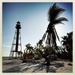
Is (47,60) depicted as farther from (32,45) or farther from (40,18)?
(40,18)

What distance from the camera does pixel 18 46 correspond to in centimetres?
334

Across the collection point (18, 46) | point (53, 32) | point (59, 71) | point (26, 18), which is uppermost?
point (26, 18)

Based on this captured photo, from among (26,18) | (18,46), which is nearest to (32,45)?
(18,46)

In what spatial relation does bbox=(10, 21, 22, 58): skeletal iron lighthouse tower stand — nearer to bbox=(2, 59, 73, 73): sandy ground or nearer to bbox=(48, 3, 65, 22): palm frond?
bbox=(2, 59, 73, 73): sandy ground

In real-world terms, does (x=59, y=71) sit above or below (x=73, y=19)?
below

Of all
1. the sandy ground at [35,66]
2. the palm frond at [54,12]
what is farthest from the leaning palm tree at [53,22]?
the sandy ground at [35,66]

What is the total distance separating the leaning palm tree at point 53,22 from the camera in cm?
330

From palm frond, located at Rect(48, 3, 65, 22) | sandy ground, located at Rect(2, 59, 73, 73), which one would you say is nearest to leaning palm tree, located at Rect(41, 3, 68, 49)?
palm frond, located at Rect(48, 3, 65, 22)

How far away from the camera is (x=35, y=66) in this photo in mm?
3299

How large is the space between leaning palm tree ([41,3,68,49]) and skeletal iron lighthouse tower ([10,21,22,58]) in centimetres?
38

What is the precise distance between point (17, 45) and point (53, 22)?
2.21ft

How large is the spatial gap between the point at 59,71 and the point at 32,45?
0.57 metres

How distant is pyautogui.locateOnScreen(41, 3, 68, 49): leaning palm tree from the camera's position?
10.8ft

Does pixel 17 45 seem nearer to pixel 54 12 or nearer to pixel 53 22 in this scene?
pixel 53 22
